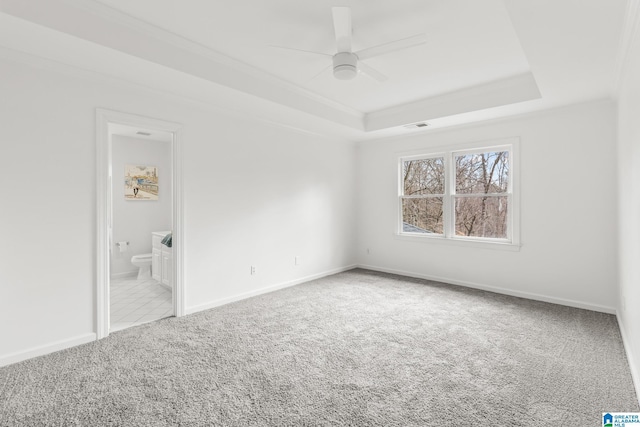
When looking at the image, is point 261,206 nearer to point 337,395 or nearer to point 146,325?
point 146,325

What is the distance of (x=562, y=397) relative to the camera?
82.8 inches

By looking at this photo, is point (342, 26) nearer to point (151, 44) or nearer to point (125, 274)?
point (151, 44)

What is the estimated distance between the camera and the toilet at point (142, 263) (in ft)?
17.0

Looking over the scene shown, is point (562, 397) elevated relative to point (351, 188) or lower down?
lower down

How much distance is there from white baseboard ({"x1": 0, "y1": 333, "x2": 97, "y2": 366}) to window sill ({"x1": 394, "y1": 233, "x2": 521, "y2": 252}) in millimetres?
4406

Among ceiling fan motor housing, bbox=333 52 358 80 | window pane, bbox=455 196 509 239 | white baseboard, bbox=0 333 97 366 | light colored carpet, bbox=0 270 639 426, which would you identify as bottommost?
light colored carpet, bbox=0 270 639 426

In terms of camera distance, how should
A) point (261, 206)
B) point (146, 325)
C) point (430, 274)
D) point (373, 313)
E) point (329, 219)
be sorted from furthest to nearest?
point (329, 219) < point (430, 274) < point (261, 206) < point (373, 313) < point (146, 325)

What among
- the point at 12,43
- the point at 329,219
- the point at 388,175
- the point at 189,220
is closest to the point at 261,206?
the point at 189,220

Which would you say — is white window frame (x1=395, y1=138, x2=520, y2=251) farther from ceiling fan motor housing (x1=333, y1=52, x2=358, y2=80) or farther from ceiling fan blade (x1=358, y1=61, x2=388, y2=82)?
ceiling fan motor housing (x1=333, y1=52, x2=358, y2=80)

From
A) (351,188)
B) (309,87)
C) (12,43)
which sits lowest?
(351,188)

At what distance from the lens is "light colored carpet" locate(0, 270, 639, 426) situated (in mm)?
1950

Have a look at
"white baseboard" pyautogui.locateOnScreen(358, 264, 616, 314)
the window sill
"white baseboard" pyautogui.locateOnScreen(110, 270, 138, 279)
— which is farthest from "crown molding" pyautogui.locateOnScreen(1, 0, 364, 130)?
"white baseboard" pyautogui.locateOnScreen(110, 270, 138, 279)

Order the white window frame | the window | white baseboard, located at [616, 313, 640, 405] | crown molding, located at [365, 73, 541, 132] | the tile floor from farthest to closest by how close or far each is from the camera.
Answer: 1. the window
2. the white window frame
3. crown molding, located at [365, 73, 541, 132]
4. the tile floor
5. white baseboard, located at [616, 313, 640, 405]

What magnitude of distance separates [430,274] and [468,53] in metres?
3.30
